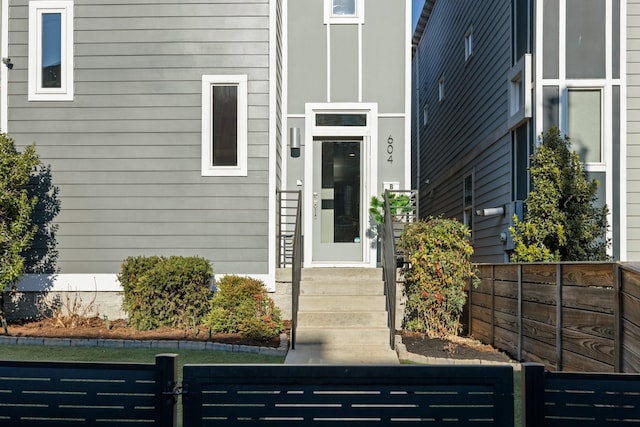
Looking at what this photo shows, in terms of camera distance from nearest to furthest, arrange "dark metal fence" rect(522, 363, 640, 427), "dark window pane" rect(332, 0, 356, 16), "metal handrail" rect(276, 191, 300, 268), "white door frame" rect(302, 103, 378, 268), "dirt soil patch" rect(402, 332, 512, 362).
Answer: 1. "dark metal fence" rect(522, 363, 640, 427)
2. "dirt soil patch" rect(402, 332, 512, 362)
3. "metal handrail" rect(276, 191, 300, 268)
4. "white door frame" rect(302, 103, 378, 268)
5. "dark window pane" rect(332, 0, 356, 16)

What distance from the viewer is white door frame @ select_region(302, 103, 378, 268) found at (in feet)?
30.2

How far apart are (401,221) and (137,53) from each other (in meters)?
4.31

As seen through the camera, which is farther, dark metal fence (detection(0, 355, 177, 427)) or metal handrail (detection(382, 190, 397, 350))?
metal handrail (detection(382, 190, 397, 350))

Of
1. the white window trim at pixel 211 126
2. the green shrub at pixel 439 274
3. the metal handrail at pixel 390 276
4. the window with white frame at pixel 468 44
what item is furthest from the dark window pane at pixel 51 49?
the window with white frame at pixel 468 44

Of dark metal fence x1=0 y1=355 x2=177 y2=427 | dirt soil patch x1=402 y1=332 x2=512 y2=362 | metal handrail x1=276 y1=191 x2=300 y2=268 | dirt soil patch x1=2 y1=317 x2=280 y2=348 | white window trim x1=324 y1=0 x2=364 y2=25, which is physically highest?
white window trim x1=324 y1=0 x2=364 y2=25

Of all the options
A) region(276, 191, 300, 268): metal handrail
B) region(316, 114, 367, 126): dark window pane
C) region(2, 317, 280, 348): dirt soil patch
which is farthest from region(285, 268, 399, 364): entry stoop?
region(316, 114, 367, 126): dark window pane

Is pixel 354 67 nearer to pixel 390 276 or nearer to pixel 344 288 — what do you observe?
pixel 344 288

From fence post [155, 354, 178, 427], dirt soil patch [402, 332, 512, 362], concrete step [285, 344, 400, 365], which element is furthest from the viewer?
dirt soil patch [402, 332, 512, 362]

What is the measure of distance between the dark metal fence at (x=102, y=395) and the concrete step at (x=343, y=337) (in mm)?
4404

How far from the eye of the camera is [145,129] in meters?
8.20

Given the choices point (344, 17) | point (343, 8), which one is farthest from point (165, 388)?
point (343, 8)

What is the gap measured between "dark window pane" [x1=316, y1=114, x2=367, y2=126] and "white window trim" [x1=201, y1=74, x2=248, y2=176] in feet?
5.28

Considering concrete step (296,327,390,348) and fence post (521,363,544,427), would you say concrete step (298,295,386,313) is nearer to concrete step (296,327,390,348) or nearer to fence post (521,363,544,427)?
concrete step (296,327,390,348)

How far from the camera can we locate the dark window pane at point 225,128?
323 inches
